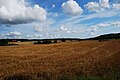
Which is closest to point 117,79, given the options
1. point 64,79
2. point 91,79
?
point 91,79

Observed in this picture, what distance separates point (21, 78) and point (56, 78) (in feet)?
7.17

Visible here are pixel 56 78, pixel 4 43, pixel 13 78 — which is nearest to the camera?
pixel 56 78

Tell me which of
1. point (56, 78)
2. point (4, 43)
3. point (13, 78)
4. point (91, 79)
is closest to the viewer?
point (91, 79)

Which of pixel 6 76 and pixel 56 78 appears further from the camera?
pixel 6 76

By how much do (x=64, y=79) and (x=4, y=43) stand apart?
84.5 m

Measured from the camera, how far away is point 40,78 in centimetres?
1445

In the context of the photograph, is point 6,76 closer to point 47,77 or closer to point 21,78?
point 21,78

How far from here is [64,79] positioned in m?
13.2

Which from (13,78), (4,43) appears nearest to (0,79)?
(13,78)

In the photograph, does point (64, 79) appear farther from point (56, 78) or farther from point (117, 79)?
point (117, 79)

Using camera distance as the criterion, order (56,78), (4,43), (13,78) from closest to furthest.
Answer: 1. (56,78)
2. (13,78)
3. (4,43)

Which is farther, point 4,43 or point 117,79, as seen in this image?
point 4,43

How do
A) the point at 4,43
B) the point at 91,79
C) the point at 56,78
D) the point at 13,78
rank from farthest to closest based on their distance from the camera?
the point at 4,43, the point at 13,78, the point at 56,78, the point at 91,79

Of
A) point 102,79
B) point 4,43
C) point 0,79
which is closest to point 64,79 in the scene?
point 102,79
